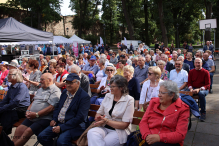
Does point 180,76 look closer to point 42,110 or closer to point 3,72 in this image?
point 42,110

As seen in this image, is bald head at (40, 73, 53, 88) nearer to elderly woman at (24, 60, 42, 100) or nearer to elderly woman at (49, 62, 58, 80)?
elderly woman at (24, 60, 42, 100)

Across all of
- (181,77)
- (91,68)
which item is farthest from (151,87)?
(91,68)

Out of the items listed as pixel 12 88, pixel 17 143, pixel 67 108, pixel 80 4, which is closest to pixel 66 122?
pixel 67 108

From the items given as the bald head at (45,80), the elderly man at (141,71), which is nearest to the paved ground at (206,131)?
the elderly man at (141,71)

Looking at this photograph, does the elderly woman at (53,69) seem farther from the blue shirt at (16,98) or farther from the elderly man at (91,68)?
the blue shirt at (16,98)

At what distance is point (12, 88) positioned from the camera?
172 inches

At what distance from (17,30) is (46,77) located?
5138 millimetres

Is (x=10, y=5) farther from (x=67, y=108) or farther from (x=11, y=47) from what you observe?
(x=67, y=108)

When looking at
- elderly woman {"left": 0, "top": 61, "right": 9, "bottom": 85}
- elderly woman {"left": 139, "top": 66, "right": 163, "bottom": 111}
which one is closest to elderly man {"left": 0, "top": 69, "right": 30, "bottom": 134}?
elderly woman {"left": 139, "top": 66, "right": 163, "bottom": 111}

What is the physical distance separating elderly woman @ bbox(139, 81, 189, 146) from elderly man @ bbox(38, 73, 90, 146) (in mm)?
1021

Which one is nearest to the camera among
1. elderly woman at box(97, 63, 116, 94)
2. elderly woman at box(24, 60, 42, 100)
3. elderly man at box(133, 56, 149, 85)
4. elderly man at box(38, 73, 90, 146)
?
elderly man at box(38, 73, 90, 146)

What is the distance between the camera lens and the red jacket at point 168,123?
8.76 feet

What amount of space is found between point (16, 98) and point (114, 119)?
228 cm

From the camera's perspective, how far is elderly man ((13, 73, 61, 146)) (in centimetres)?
370
